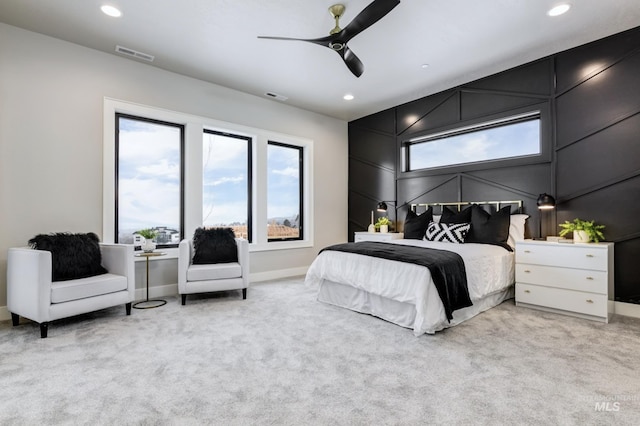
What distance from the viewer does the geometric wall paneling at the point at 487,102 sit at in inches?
163

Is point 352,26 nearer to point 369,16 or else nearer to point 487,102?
point 369,16

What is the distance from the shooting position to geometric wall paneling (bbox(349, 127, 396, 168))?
5.78 m

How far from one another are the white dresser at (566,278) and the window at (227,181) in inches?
153

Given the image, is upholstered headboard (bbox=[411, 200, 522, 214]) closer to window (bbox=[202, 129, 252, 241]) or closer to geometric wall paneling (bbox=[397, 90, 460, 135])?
geometric wall paneling (bbox=[397, 90, 460, 135])

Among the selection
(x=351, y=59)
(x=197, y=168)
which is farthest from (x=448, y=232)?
(x=197, y=168)

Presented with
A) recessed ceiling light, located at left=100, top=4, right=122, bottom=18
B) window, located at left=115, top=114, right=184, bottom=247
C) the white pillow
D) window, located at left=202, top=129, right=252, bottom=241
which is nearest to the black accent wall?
the white pillow

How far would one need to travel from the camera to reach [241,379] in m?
2.04

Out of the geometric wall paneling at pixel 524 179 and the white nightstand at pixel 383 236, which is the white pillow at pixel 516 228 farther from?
the white nightstand at pixel 383 236

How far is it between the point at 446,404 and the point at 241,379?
123cm

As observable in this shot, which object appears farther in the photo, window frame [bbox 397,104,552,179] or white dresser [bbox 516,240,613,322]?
window frame [bbox 397,104,552,179]

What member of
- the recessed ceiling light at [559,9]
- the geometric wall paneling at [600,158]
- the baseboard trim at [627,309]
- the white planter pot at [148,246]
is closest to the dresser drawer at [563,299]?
the baseboard trim at [627,309]

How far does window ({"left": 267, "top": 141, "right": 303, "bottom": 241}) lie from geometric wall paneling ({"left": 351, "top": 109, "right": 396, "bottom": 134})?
138cm

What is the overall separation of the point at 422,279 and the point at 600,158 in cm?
260

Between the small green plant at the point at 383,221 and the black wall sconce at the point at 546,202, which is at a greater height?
the black wall sconce at the point at 546,202
